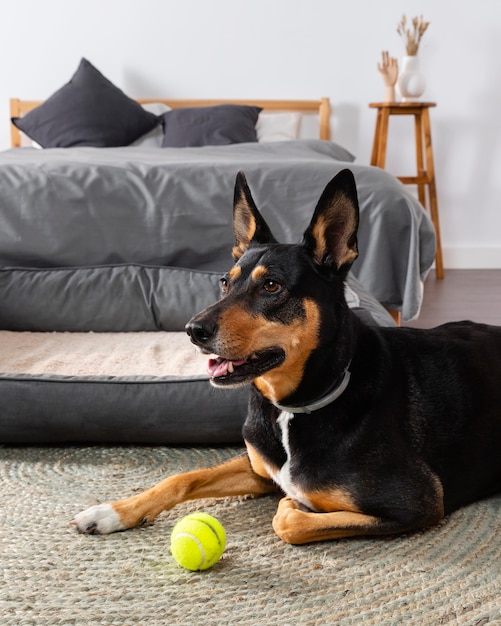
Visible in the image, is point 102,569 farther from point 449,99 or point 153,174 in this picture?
point 449,99

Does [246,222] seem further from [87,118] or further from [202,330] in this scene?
[87,118]

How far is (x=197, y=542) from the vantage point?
154 centimetres

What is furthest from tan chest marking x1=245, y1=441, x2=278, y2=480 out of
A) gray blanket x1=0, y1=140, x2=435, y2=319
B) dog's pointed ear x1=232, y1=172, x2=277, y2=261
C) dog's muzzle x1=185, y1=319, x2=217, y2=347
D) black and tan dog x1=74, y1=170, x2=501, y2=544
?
gray blanket x1=0, y1=140, x2=435, y2=319

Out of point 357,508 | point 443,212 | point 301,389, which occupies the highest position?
point 301,389

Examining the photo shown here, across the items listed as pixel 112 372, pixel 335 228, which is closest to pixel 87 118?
pixel 112 372

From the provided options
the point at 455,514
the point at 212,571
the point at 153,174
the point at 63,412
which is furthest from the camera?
the point at 153,174

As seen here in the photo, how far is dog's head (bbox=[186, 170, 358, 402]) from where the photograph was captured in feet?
5.19

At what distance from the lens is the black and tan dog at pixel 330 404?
5.32 feet

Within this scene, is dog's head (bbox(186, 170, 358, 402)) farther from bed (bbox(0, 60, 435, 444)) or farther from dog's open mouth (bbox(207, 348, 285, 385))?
bed (bbox(0, 60, 435, 444))

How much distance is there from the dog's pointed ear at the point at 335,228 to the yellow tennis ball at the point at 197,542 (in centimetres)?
62

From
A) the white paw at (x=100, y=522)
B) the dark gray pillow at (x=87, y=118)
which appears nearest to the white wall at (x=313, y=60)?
the dark gray pillow at (x=87, y=118)

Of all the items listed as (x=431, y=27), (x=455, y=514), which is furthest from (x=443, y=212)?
(x=455, y=514)

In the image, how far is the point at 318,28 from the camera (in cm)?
588

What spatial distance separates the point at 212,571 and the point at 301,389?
0.43 meters
